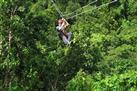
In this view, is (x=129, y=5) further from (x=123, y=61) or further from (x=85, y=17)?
(x=123, y=61)

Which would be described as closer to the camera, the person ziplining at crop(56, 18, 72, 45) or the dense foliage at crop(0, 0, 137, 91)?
the dense foliage at crop(0, 0, 137, 91)

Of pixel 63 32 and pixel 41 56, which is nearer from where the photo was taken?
pixel 41 56

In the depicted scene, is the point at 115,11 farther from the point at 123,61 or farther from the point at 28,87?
the point at 28,87

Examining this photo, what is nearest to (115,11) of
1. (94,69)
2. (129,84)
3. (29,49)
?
(129,84)

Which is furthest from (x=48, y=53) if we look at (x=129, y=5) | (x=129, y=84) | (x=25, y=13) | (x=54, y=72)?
(x=129, y=5)

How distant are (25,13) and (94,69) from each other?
2.40 meters

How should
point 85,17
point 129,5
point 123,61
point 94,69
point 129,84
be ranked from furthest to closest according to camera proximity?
point 129,5
point 85,17
point 123,61
point 129,84
point 94,69

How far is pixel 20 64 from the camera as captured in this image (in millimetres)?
8531

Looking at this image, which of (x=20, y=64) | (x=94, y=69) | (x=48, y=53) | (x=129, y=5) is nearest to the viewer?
(x=20, y=64)

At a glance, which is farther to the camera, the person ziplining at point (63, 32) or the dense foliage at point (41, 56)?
the person ziplining at point (63, 32)

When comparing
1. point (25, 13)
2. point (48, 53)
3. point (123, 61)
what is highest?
point (25, 13)

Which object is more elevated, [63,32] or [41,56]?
[63,32]

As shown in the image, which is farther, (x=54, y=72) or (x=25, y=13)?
(x=54, y=72)

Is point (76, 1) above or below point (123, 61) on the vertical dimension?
above
